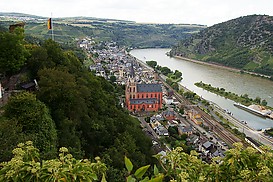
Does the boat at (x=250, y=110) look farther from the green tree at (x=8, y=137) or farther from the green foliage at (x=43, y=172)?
the green foliage at (x=43, y=172)

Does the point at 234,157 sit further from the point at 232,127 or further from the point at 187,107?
the point at 187,107

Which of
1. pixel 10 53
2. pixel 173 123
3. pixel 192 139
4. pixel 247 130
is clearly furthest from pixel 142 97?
pixel 10 53

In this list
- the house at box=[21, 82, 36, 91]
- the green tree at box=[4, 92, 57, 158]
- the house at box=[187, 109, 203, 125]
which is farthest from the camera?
the house at box=[187, 109, 203, 125]

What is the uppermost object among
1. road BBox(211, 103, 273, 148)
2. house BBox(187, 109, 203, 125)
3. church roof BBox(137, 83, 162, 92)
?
church roof BBox(137, 83, 162, 92)

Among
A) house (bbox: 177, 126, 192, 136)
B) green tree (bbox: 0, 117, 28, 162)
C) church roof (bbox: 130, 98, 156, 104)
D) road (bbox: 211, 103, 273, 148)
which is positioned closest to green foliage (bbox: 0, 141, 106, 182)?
green tree (bbox: 0, 117, 28, 162)

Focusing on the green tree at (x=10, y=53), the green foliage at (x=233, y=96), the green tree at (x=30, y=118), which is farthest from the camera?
the green foliage at (x=233, y=96)

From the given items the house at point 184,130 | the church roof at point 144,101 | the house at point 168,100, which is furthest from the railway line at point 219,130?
the church roof at point 144,101

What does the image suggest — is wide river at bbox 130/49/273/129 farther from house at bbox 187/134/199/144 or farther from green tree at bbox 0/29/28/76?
green tree at bbox 0/29/28/76

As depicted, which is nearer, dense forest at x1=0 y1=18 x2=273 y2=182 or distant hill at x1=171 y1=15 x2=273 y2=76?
dense forest at x1=0 y1=18 x2=273 y2=182
